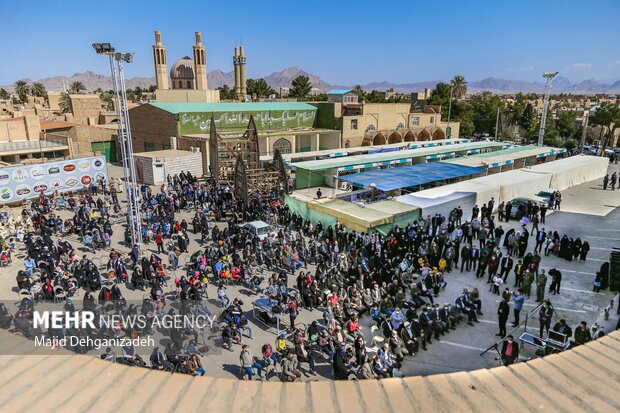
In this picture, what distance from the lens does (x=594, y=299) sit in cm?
1307

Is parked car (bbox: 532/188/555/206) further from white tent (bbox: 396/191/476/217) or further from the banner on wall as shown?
the banner on wall

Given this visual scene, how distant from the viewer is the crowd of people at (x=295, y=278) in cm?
962

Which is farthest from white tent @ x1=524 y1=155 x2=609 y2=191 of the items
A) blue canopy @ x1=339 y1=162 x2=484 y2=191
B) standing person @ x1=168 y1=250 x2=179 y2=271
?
standing person @ x1=168 y1=250 x2=179 y2=271

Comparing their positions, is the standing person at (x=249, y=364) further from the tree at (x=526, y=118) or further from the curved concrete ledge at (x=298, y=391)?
the tree at (x=526, y=118)

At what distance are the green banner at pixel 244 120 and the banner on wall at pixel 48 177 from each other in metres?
9.59

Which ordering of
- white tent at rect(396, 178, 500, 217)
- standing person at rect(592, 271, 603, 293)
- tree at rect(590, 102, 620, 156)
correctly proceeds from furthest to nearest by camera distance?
tree at rect(590, 102, 620, 156)
white tent at rect(396, 178, 500, 217)
standing person at rect(592, 271, 603, 293)

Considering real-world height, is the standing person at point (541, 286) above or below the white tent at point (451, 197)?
below

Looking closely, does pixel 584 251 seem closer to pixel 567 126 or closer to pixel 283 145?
pixel 283 145

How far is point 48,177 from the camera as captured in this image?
79.5 ft

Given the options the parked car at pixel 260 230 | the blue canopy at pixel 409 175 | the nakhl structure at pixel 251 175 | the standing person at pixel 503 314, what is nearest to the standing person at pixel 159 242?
the parked car at pixel 260 230

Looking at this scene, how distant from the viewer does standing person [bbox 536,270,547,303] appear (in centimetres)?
1236

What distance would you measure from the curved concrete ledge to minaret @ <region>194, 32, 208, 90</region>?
2805 inches

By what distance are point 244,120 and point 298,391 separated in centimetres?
3660

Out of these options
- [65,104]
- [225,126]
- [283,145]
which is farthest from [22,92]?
[283,145]
